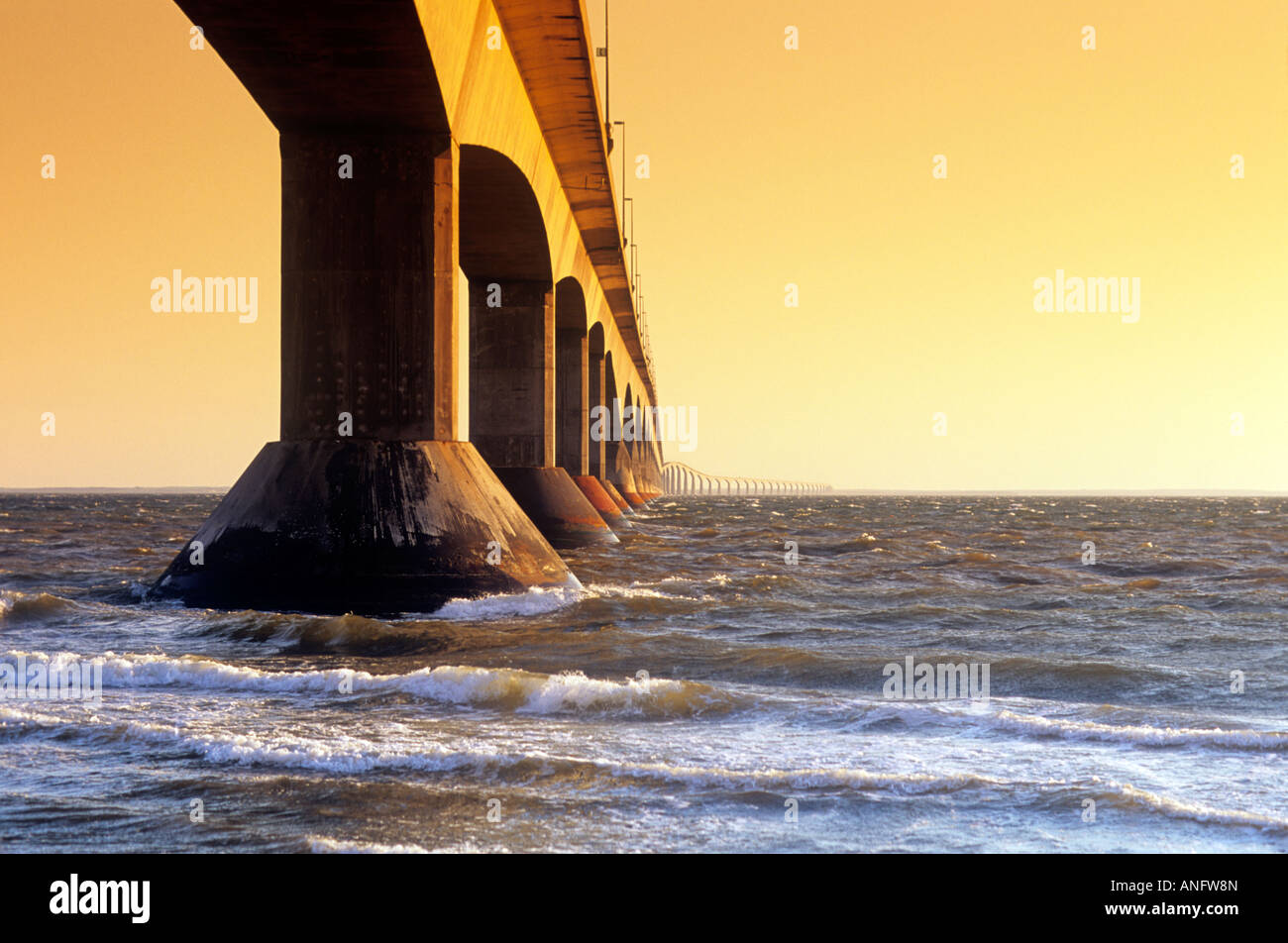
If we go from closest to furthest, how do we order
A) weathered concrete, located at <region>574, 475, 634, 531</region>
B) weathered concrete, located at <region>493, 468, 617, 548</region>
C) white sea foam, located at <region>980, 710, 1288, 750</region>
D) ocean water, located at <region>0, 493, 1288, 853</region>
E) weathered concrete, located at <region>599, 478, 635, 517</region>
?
1. ocean water, located at <region>0, 493, 1288, 853</region>
2. white sea foam, located at <region>980, 710, 1288, 750</region>
3. weathered concrete, located at <region>493, 468, 617, 548</region>
4. weathered concrete, located at <region>574, 475, 634, 531</region>
5. weathered concrete, located at <region>599, 478, 635, 517</region>

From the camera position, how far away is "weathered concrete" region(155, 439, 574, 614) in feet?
43.3

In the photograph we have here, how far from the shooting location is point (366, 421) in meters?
14.2

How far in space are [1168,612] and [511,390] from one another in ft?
54.2

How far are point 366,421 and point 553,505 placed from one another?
1492cm

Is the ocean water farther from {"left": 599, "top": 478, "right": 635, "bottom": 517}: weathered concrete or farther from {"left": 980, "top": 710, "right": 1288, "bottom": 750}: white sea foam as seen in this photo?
{"left": 599, "top": 478, "right": 635, "bottom": 517}: weathered concrete

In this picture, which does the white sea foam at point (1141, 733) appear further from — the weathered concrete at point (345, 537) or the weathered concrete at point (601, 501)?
the weathered concrete at point (601, 501)

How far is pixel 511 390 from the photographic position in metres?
28.3

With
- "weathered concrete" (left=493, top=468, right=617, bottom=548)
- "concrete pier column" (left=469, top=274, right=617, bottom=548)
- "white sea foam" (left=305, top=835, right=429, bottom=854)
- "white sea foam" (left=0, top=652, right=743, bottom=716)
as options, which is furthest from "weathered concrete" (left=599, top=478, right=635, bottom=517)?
"white sea foam" (left=305, top=835, right=429, bottom=854)

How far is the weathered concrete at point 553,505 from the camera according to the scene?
28344 mm

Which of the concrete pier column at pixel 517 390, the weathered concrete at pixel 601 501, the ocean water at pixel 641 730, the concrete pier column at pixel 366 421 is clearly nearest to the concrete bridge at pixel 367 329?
the concrete pier column at pixel 366 421

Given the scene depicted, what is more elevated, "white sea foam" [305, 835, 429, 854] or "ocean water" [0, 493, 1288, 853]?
"white sea foam" [305, 835, 429, 854]

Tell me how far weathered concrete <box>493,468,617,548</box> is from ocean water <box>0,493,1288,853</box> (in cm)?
1247

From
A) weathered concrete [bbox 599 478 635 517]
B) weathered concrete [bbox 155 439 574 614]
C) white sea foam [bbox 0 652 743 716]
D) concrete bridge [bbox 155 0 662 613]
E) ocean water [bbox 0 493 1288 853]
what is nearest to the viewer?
ocean water [bbox 0 493 1288 853]

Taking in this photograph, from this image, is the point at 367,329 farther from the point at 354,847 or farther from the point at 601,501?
the point at 601,501
